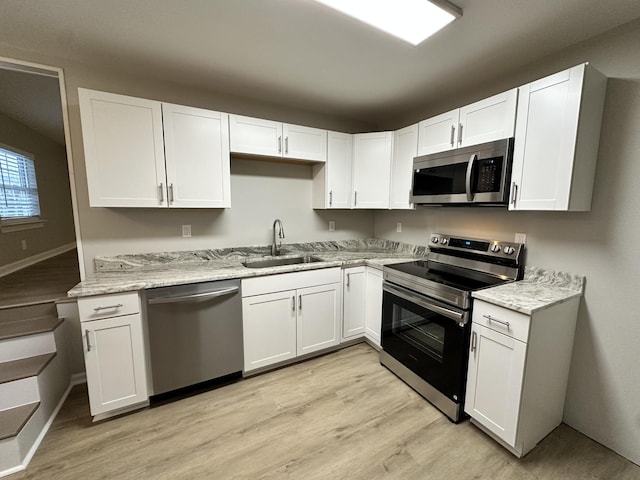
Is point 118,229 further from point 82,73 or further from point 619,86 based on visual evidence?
point 619,86

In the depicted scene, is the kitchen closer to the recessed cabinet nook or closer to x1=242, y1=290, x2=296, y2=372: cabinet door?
the recessed cabinet nook

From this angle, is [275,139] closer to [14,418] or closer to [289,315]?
[289,315]

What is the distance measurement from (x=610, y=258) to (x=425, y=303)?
111 cm

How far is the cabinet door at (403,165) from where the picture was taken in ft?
8.38

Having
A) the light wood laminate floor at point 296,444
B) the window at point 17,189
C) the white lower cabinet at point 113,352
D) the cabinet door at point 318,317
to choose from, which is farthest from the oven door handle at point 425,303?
the window at point 17,189

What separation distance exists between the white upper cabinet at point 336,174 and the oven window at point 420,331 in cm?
129

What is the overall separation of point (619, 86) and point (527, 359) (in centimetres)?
169

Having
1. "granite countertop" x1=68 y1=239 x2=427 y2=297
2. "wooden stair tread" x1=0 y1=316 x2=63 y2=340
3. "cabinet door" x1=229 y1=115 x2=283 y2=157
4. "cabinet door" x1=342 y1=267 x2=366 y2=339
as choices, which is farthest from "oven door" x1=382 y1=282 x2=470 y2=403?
"wooden stair tread" x1=0 y1=316 x2=63 y2=340

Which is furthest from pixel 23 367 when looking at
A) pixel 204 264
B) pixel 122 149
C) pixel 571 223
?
pixel 571 223

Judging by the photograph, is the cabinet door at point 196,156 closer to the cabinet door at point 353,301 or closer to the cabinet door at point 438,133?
the cabinet door at point 353,301

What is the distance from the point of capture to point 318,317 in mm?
2500

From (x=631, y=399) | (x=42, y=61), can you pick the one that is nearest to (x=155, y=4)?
(x=42, y=61)

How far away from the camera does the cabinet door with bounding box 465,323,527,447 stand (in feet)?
4.86

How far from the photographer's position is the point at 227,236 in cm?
264
